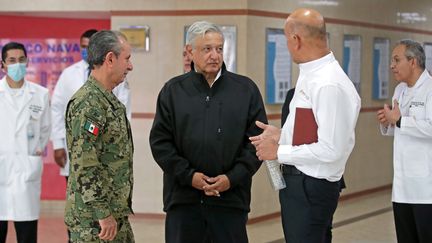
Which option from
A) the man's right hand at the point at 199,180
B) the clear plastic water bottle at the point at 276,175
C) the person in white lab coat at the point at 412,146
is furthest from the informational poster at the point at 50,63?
the clear plastic water bottle at the point at 276,175

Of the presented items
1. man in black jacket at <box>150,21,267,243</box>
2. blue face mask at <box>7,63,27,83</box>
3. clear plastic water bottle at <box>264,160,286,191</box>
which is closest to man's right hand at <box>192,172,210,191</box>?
man in black jacket at <box>150,21,267,243</box>

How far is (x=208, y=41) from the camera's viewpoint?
4.03 metres

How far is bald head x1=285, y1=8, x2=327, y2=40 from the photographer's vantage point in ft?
10.9

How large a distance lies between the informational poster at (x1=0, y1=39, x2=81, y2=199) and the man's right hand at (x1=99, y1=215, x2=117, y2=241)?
437 centimetres

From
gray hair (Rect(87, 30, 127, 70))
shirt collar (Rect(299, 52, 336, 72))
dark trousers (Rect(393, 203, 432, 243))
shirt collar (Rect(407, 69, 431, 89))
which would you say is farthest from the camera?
shirt collar (Rect(407, 69, 431, 89))

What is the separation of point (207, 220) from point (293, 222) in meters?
0.75

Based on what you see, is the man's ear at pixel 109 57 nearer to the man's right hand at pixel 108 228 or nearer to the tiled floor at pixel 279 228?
the man's right hand at pixel 108 228

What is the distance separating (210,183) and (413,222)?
5.63 ft

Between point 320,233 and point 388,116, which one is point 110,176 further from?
point 388,116

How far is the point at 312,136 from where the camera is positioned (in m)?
3.36

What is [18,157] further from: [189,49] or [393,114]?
[393,114]

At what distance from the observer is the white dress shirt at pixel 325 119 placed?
10.7ft

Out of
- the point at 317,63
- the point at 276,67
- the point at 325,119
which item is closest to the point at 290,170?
the point at 325,119

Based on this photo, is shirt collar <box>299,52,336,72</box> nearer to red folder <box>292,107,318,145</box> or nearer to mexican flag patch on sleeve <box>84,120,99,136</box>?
red folder <box>292,107,318,145</box>
